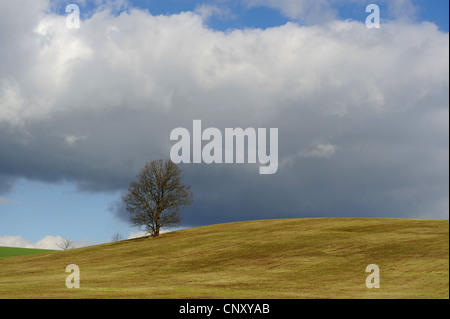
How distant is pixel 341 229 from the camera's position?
2047 inches

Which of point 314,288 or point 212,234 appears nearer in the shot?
point 314,288

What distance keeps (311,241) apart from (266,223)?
62.6 feet

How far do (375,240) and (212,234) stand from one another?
70.3 feet

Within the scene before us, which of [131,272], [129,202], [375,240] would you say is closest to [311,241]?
[375,240]

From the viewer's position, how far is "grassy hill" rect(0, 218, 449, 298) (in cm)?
2756

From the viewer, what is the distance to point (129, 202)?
62.6 metres

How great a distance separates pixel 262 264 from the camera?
1521 inches

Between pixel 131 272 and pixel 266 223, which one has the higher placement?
pixel 266 223

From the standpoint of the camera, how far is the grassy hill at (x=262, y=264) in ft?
90.4

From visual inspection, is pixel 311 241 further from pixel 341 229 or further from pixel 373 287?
pixel 373 287

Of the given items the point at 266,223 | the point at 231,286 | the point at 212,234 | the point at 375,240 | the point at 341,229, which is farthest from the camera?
the point at 266,223
